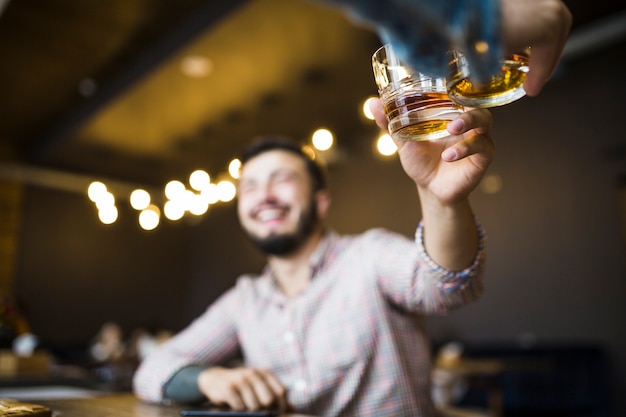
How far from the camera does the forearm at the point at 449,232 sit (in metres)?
0.85

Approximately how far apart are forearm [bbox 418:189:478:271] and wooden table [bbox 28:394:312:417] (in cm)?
37

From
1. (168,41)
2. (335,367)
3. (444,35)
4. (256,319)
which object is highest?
(168,41)

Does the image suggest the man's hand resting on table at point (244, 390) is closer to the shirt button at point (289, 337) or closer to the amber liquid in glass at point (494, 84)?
the shirt button at point (289, 337)

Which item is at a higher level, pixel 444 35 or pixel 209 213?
pixel 209 213

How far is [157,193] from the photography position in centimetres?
878

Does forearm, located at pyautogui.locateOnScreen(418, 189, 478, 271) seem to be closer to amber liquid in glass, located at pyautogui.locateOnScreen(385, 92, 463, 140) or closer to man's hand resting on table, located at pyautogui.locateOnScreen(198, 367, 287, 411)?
amber liquid in glass, located at pyautogui.locateOnScreen(385, 92, 463, 140)

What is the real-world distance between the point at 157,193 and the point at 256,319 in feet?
25.6

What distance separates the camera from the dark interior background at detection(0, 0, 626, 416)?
458 cm

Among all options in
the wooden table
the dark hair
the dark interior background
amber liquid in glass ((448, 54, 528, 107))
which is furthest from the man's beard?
the dark interior background

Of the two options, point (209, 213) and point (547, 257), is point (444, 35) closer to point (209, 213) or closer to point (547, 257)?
point (547, 257)

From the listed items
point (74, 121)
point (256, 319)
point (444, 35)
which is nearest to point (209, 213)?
point (74, 121)

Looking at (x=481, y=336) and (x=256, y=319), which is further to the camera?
(x=481, y=336)

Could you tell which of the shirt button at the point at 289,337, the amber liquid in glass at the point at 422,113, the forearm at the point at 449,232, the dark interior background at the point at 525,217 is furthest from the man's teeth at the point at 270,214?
the dark interior background at the point at 525,217

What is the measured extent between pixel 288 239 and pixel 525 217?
4.33 meters
